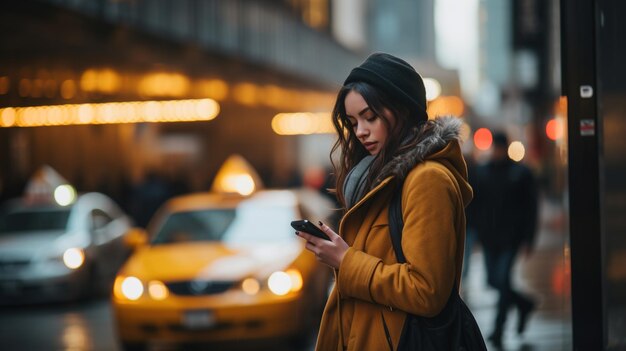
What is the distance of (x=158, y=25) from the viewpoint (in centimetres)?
2512

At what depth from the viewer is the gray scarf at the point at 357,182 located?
3.23m

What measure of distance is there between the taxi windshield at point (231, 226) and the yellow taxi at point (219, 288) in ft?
0.04

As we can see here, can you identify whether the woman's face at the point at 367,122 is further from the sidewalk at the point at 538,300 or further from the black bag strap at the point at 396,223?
the sidewalk at the point at 538,300

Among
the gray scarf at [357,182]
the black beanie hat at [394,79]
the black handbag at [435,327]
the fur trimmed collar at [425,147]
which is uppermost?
the black beanie hat at [394,79]

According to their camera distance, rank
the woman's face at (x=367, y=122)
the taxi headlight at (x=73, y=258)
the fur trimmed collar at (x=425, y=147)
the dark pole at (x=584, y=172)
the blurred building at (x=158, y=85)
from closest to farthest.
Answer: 1. the fur trimmed collar at (x=425, y=147)
2. the woman's face at (x=367, y=122)
3. the dark pole at (x=584, y=172)
4. the taxi headlight at (x=73, y=258)
5. the blurred building at (x=158, y=85)

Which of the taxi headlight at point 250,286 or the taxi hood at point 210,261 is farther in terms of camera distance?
the taxi hood at point 210,261

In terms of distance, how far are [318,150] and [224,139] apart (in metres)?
21.0

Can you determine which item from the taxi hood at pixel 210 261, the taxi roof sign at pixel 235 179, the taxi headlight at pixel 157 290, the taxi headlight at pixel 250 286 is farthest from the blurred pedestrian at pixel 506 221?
the taxi roof sign at pixel 235 179

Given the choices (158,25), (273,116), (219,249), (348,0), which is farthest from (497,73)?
(219,249)

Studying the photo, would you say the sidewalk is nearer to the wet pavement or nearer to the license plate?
the wet pavement

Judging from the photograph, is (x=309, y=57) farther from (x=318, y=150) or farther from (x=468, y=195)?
(x=468, y=195)

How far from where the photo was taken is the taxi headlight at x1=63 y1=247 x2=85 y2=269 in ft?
50.2

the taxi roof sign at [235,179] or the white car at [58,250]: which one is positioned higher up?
the taxi roof sign at [235,179]

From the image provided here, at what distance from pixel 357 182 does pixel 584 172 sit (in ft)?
3.06
